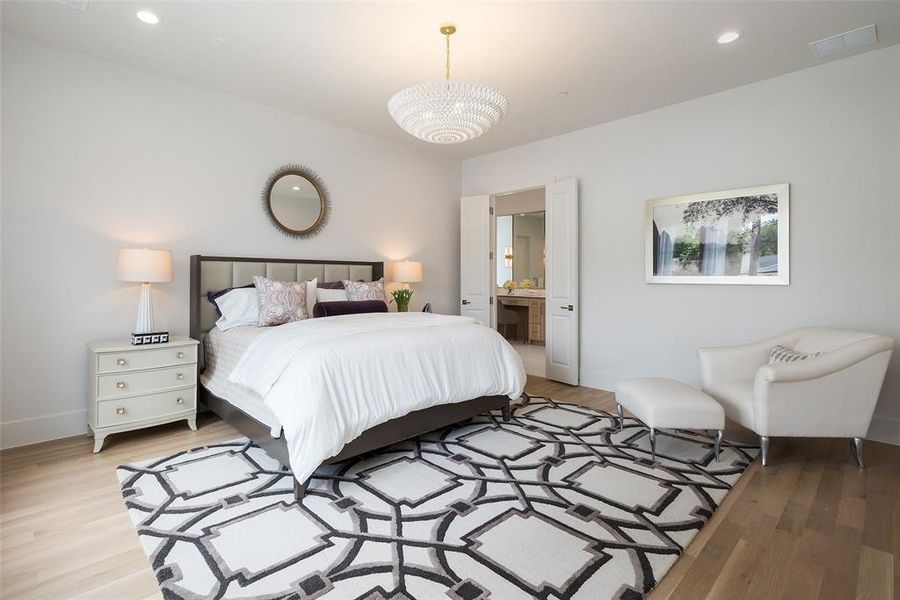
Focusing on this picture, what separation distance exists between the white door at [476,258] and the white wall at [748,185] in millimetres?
909

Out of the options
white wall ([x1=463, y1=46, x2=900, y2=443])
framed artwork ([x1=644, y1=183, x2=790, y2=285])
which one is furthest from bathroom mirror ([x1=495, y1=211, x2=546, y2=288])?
framed artwork ([x1=644, y1=183, x2=790, y2=285])

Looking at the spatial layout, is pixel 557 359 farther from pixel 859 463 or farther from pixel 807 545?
pixel 807 545

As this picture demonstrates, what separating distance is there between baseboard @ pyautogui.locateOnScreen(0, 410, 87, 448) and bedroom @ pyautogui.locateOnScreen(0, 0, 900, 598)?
0.05ft

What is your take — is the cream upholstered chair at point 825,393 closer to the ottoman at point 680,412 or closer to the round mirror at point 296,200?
the ottoman at point 680,412

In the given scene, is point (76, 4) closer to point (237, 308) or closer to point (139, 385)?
point (237, 308)

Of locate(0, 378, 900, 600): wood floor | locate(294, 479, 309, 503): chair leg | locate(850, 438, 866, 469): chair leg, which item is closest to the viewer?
locate(0, 378, 900, 600): wood floor

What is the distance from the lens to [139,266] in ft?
10.3

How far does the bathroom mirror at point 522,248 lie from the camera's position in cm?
838

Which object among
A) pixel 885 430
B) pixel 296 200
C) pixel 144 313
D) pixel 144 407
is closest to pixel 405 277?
pixel 296 200

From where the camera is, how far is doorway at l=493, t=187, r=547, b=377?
7625 millimetres

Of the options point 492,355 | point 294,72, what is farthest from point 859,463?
point 294,72

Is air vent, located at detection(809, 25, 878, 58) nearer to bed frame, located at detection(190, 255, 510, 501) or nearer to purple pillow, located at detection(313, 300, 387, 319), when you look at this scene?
bed frame, located at detection(190, 255, 510, 501)

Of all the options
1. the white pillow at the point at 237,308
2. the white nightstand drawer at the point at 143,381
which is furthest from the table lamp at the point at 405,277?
the white nightstand drawer at the point at 143,381

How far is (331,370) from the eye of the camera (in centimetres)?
246
